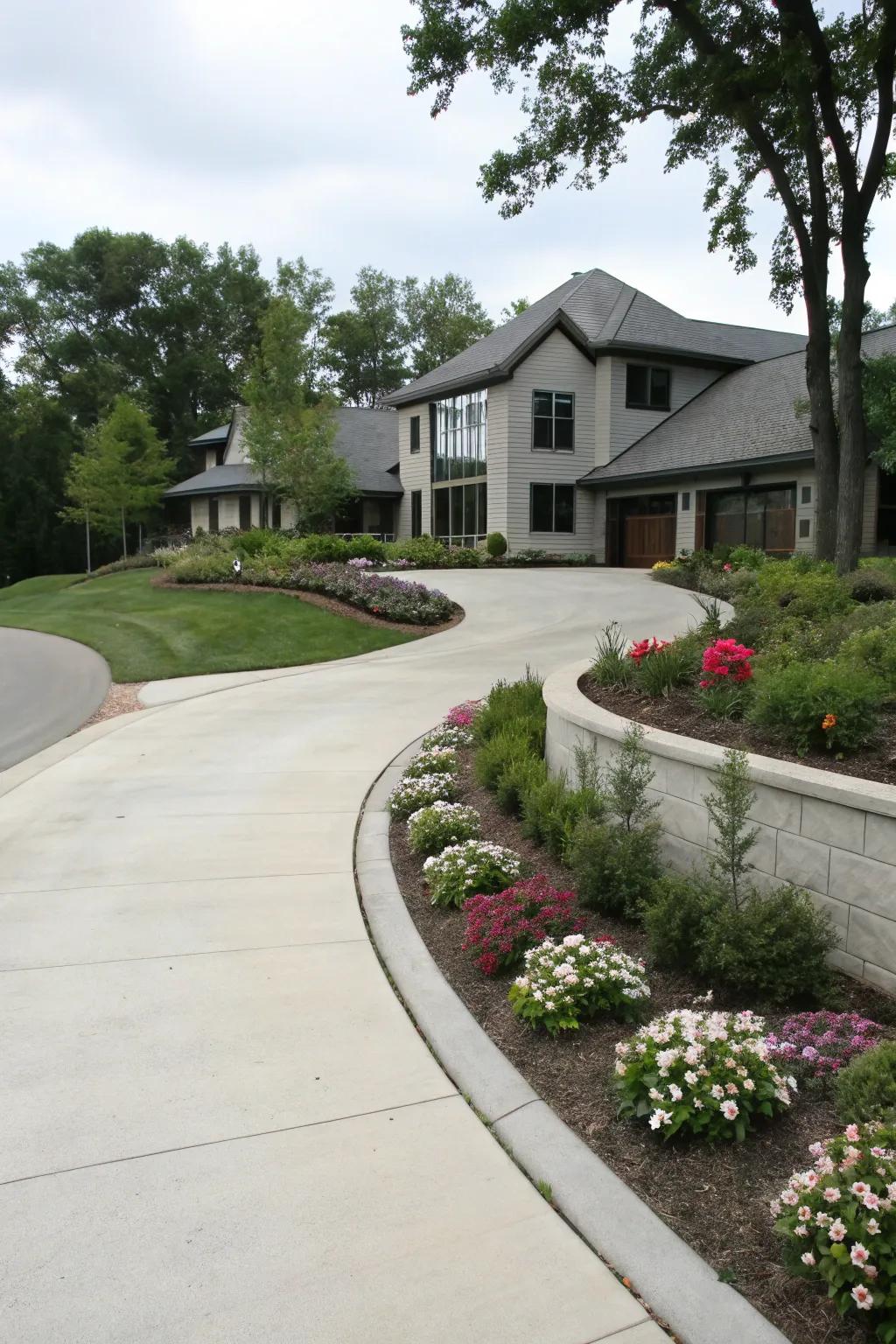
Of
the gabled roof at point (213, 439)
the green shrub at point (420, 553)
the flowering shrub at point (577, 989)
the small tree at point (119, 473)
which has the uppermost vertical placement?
the gabled roof at point (213, 439)

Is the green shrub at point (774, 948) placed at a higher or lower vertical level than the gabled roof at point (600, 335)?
lower

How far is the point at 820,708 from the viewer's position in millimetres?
4602

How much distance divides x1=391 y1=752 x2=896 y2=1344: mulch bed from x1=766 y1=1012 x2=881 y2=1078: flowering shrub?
0.29 ft

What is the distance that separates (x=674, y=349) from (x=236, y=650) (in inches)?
851

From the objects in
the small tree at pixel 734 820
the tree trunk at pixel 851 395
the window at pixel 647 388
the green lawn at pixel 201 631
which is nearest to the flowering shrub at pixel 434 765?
the small tree at pixel 734 820

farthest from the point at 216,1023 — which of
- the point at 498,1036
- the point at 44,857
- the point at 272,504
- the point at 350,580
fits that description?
the point at 272,504

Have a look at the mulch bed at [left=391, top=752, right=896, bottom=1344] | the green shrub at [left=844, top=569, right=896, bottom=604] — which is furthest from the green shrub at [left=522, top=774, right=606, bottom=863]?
the green shrub at [left=844, top=569, right=896, bottom=604]

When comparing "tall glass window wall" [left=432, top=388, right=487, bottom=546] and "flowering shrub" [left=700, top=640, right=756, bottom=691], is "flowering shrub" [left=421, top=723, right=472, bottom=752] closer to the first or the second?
"flowering shrub" [left=700, top=640, right=756, bottom=691]

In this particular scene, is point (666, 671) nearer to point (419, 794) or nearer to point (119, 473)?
point (419, 794)

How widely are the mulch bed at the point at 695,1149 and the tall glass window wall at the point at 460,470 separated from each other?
27824 millimetres

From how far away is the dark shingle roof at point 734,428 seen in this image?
79.6 ft

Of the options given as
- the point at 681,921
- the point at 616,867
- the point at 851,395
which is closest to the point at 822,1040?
the point at 681,921

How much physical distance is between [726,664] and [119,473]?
3748cm

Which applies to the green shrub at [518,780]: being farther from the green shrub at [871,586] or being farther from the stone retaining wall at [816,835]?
the green shrub at [871,586]
